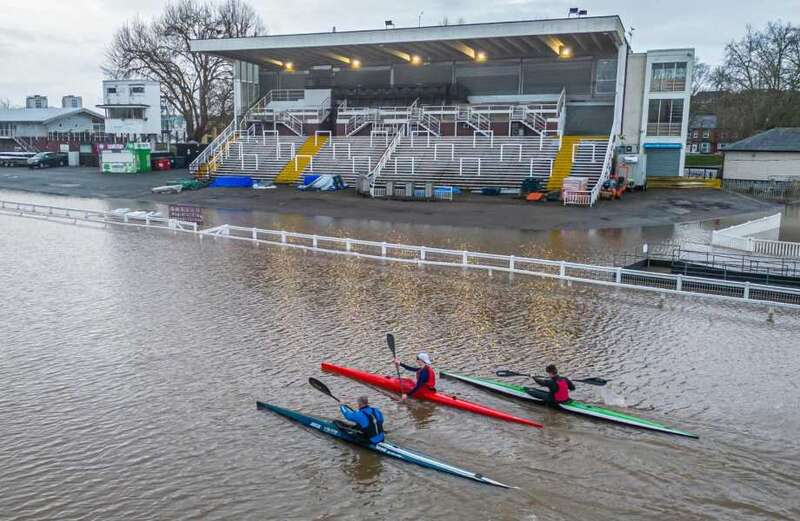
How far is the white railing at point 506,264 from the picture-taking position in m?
21.1

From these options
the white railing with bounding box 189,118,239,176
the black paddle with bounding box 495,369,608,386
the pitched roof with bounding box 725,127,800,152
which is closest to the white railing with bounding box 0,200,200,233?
the white railing with bounding box 189,118,239,176

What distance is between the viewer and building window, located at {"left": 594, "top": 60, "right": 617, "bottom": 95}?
178 ft

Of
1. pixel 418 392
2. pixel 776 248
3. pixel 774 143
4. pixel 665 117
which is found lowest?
pixel 418 392

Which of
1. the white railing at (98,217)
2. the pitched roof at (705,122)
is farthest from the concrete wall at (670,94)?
the pitched roof at (705,122)

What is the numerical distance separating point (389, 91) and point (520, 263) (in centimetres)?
3605

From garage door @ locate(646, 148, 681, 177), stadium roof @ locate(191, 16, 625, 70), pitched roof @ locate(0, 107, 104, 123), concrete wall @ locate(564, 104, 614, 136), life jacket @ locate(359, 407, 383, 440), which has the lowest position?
life jacket @ locate(359, 407, 383, 440)

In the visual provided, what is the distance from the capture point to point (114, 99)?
71188mm

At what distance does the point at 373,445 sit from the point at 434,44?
48.1 metres

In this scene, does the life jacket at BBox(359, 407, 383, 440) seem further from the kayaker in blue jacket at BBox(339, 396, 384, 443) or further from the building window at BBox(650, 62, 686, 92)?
the building window at BBox(650, 62, 686, 92)

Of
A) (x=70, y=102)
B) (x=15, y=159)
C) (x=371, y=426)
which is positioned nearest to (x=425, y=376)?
(x=371, y=426)

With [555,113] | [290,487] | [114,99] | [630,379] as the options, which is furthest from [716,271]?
[114,99]

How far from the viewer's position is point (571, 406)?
40.9 feet

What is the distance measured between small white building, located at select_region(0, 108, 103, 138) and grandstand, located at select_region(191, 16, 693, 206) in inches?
1592

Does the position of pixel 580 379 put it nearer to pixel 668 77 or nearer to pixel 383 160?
pixel 383 160
